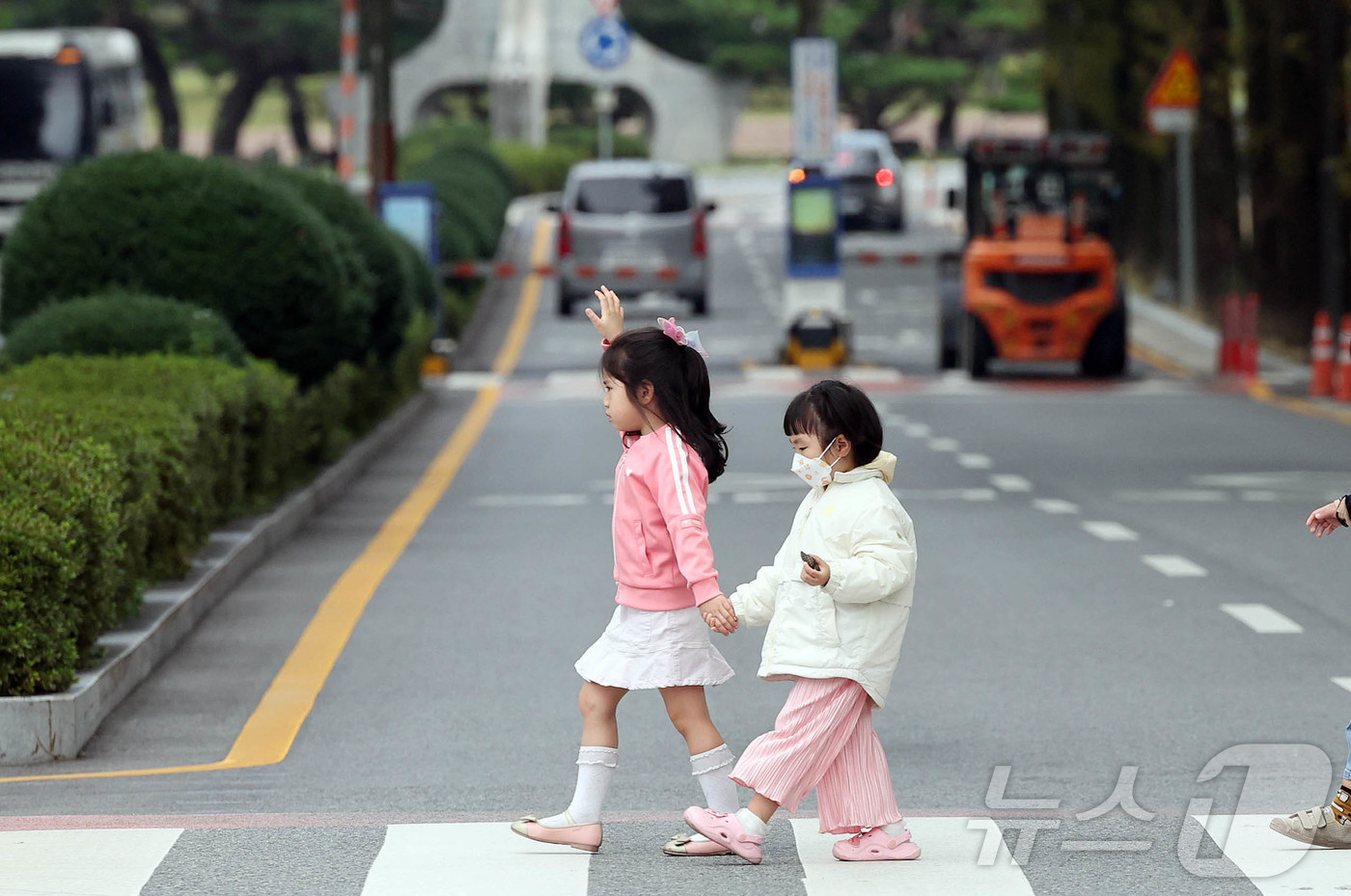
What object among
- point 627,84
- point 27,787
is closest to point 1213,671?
point 27,787

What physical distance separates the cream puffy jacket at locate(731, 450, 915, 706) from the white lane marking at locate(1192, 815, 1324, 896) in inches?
37.1

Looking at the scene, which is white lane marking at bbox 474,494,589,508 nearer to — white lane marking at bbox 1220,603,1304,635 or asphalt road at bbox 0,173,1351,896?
asphalt road at bbox 0,173,1351,896

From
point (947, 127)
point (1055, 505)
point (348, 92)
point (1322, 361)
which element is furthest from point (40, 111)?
point (947, 127)

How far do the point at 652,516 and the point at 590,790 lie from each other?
70 cm

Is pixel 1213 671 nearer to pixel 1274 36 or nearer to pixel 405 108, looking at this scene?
pixel 1274 36

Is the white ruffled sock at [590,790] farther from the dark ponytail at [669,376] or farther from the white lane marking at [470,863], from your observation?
the dark ponytail at [669,376]

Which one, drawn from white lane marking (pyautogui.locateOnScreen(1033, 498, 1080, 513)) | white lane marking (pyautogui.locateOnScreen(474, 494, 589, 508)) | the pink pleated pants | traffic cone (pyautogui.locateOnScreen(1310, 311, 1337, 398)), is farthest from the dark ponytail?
traffic cone (pyautogui.locateOnScreen(1310, 311, 1337, 398))

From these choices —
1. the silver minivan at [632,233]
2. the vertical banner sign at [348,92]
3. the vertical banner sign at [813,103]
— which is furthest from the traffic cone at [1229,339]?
the vertical banner sign at [348,92]

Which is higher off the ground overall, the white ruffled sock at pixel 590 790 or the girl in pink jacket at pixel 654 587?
the girl in pink jacket at pixel 654 587

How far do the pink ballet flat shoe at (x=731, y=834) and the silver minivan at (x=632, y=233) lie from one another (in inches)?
1075

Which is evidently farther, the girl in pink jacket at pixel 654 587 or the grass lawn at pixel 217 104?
the grass lawn at pixel 217 104

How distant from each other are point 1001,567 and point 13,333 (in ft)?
18.7

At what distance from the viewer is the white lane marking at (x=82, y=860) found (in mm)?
5781

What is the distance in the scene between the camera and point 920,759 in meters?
7.59
